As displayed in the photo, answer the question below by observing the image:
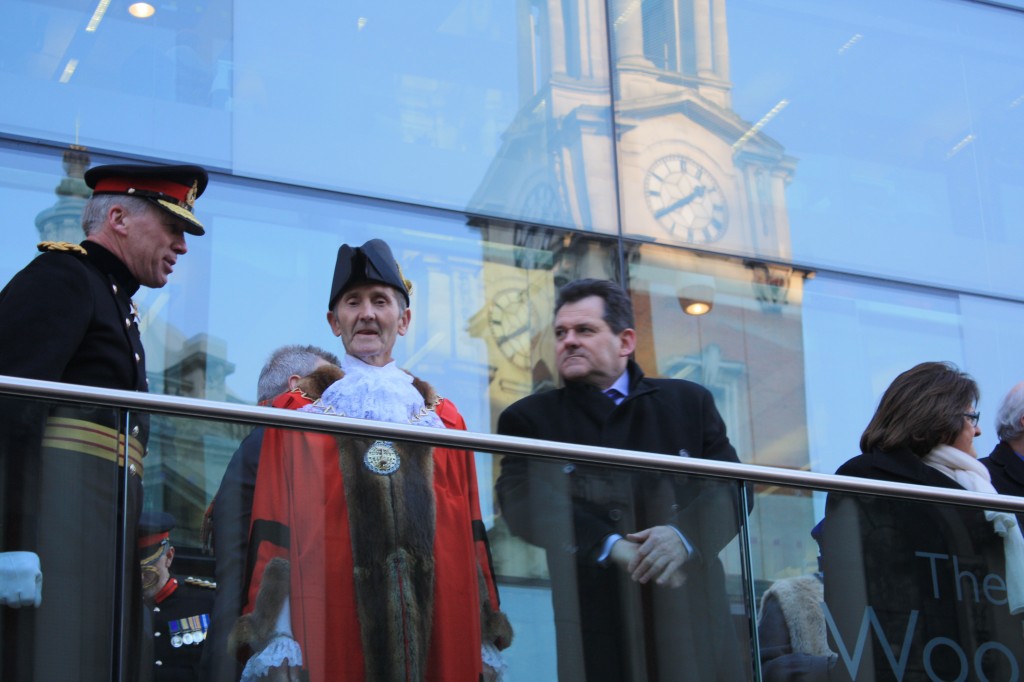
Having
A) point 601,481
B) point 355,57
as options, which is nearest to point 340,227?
point 355,57

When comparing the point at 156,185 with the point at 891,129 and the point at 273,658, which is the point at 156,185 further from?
the point at 891,129

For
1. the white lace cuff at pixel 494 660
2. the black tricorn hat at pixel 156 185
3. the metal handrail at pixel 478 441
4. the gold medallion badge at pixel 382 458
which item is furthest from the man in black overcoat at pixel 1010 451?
the black tricorn hat at pixel 156 185

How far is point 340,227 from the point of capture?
9.63 m

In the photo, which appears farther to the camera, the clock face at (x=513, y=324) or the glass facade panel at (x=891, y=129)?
the glass facade panel at (x=891, y=129)

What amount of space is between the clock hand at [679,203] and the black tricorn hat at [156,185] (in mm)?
5278

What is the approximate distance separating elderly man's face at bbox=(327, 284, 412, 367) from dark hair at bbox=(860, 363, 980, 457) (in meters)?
1.73

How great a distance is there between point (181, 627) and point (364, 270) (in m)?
1.63

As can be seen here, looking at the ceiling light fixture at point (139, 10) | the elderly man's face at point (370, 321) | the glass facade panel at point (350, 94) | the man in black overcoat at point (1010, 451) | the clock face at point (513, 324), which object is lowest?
the man in black overcoat at point (1010, 451)

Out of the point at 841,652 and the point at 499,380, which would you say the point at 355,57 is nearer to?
the point at 499,380

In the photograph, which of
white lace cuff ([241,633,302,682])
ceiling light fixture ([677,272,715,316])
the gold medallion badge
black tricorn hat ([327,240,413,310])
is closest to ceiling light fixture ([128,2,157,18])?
ceiling light fixture ([677,272,715,316])

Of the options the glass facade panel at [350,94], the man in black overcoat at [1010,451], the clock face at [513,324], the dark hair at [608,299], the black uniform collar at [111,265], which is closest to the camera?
the black uniform collar at [111,265]

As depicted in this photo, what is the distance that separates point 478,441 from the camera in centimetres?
488

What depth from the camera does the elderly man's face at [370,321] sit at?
5.55 metres

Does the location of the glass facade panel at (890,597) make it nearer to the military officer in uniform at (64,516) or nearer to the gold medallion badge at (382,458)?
the gold medallion badge at (382,458)
